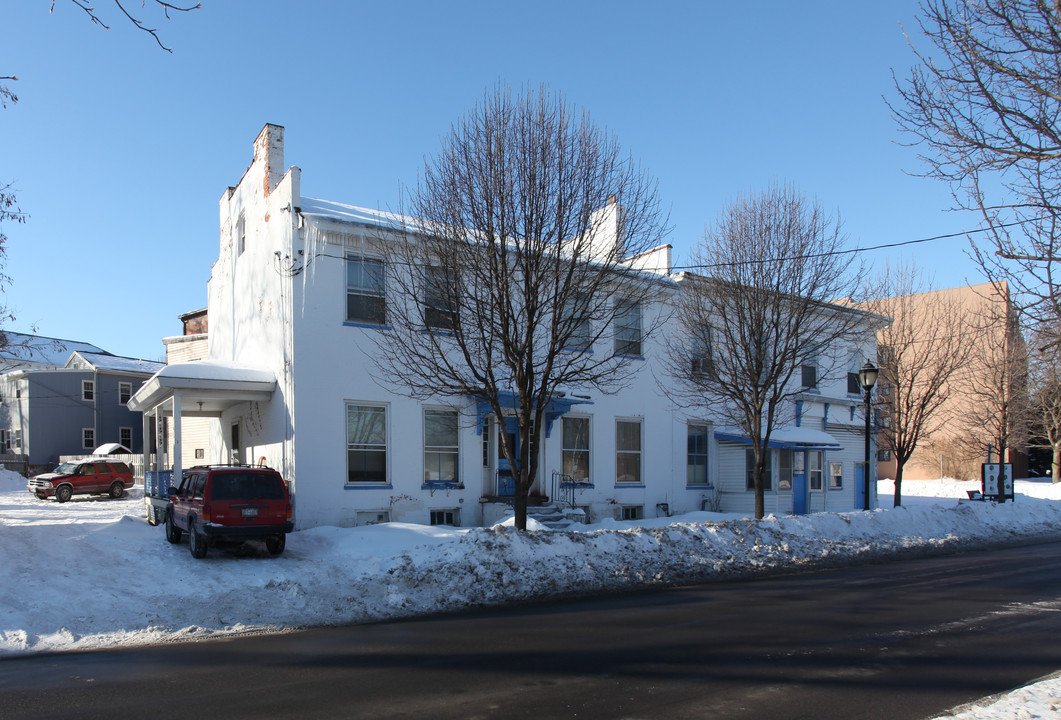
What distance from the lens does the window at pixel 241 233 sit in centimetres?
2222

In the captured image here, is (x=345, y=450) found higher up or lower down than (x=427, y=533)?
higher up

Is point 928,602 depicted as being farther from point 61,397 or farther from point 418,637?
point 61,397

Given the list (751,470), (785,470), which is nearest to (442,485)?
(751,470)

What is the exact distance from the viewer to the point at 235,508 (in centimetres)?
1369

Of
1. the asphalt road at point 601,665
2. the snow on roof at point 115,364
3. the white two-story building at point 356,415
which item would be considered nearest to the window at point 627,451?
the white two-story building at point 356,415

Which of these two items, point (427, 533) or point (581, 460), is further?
point (581, 460)

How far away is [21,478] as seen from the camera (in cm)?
4128

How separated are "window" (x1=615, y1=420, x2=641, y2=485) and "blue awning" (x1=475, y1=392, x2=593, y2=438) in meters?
2.30

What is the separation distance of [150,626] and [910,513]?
19.2 meters

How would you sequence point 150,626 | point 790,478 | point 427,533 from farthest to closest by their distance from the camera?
point 790,478, point 427,533, point 150,626

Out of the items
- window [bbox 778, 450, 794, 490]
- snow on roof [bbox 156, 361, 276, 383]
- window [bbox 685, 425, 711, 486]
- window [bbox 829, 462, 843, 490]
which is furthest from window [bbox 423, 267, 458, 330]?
window [bbox 829, 462, 843, 490]

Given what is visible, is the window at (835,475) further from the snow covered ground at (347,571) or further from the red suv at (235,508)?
the red suv at (235,508)

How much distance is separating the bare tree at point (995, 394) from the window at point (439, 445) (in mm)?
13040

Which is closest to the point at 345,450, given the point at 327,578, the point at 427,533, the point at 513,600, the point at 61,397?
the point at 427,533
